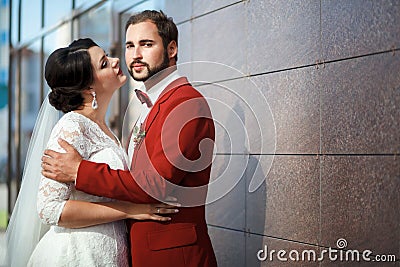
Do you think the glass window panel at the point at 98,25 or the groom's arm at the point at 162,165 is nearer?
the groom's arm at the point at 162,165

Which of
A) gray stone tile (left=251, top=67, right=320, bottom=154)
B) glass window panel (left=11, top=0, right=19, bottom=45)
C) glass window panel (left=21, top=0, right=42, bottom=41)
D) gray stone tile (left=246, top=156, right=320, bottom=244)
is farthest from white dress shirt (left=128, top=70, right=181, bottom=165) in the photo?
glass window panel (left=11, top=0, right=19, bottom=45)

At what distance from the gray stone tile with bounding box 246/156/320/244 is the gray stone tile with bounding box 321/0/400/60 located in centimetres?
46

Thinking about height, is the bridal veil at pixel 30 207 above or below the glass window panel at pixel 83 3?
below

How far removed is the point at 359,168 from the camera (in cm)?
249

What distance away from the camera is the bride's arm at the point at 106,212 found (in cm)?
252

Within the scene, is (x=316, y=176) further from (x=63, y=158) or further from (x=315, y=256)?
(x=63, y=158)

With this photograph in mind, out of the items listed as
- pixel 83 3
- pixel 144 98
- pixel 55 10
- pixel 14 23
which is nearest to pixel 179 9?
pixel 144 98

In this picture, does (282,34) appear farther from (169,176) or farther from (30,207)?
(30,207)

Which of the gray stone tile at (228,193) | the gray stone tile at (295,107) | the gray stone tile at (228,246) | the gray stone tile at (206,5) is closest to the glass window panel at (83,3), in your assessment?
the gray stone tile at (206,5)

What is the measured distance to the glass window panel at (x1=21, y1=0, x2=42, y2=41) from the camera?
6.82 meters

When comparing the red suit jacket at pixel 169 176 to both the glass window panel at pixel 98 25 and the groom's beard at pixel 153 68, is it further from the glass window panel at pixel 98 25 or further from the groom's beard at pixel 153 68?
the glass window panel at pixel 98 25

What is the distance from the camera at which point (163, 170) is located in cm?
244

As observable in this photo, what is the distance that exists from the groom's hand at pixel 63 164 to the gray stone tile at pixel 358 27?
40.6 inches

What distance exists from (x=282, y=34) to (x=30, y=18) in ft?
15.3
